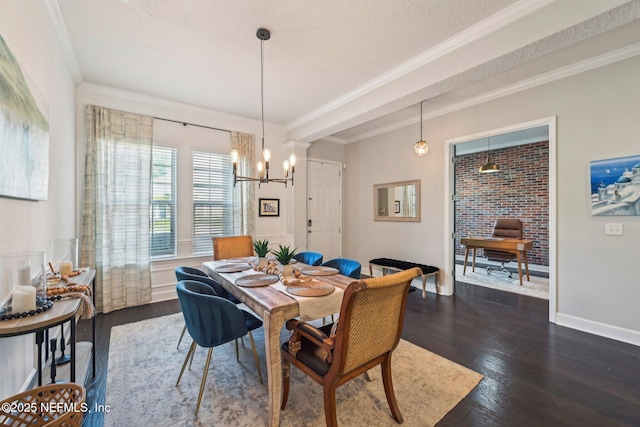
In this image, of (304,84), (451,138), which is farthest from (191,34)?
(451,138)

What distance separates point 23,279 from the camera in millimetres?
1479

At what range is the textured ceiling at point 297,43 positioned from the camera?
2146 mm

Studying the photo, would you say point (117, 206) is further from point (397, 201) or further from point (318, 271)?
point (397, 201)

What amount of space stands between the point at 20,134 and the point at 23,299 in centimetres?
94

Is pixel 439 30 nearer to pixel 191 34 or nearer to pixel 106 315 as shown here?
pixel 191 34

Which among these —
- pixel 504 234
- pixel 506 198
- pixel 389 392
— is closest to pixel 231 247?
pixel 389 392

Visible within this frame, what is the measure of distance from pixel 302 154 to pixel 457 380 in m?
4.19

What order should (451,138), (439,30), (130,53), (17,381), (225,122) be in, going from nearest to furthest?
(17,381) → (439,30) → (130,53) → (451,138) → (225,122)

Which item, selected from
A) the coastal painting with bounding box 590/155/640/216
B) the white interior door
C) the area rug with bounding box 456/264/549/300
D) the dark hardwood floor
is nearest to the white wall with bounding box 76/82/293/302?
the dark hardwood floor

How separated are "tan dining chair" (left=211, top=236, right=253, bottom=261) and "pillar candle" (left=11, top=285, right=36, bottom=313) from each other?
2.26 meters

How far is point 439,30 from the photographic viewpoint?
2.43 meters

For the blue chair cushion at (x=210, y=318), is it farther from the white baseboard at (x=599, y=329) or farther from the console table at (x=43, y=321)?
the white baseboard at (x=599, y=329)

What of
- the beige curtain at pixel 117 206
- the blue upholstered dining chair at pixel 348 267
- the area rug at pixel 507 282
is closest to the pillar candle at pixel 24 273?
the beige curtain at pixel 117 206

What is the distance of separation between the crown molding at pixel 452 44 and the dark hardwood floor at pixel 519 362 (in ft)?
9.52
